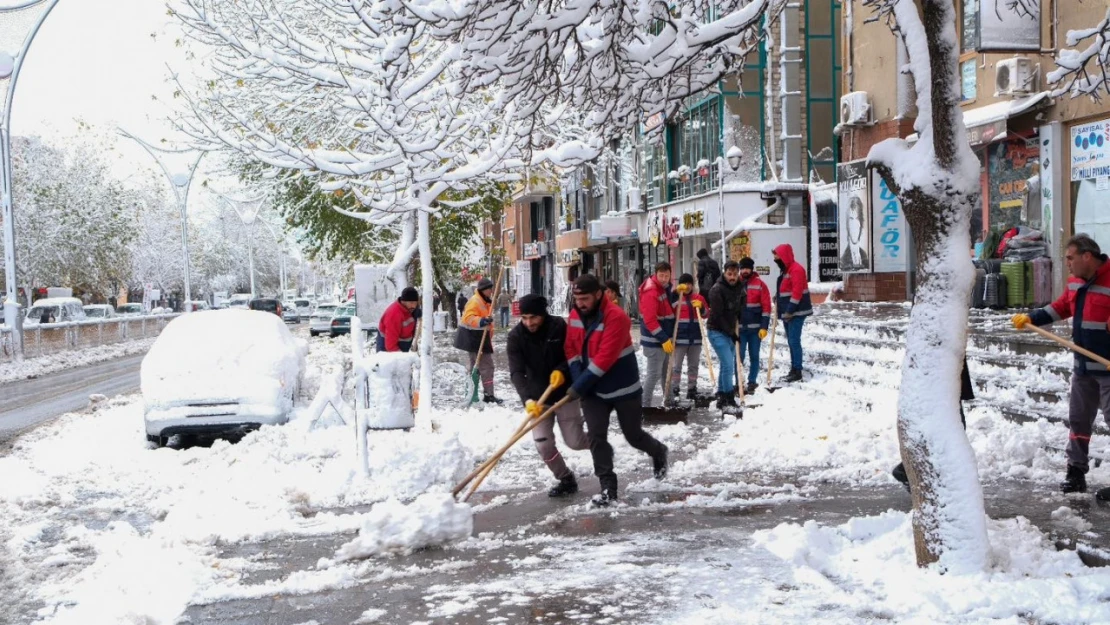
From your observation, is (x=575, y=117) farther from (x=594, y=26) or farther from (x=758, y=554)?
(x=758, y=554)

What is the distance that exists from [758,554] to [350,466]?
3.97 metres

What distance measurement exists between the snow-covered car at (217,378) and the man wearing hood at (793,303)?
622 centimetres

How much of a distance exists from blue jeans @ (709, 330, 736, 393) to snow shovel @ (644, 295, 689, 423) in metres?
0.50

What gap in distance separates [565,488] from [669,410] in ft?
13.4

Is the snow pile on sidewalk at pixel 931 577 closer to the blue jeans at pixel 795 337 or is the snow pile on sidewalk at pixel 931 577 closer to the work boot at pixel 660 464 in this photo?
the work boot at pixel 660 464

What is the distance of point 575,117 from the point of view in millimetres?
15500

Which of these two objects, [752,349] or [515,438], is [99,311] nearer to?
[752,349]

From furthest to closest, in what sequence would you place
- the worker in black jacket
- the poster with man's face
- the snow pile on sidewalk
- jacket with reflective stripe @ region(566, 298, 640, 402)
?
1. the poster with man's face
2. the worker in black jacket
3. jacket with reflective stripe @ region(566, 298, 640, 402)
4. the snow pile on sidewalk

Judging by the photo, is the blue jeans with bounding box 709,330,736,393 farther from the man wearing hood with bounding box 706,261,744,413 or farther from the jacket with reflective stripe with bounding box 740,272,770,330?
the jacket with reflective stripe with bounding box 740,272,770,330

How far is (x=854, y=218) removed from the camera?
22734mm

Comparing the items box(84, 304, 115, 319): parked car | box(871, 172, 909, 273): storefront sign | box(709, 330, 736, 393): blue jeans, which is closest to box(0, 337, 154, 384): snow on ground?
box(84, 304, 115, 319): parked car

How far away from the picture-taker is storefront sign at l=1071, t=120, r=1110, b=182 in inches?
→ 617

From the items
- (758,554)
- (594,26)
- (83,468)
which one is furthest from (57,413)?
(758,554)

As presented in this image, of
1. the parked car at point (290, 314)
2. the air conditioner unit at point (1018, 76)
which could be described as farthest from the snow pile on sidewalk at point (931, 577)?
the parked car at point (290, 314)
